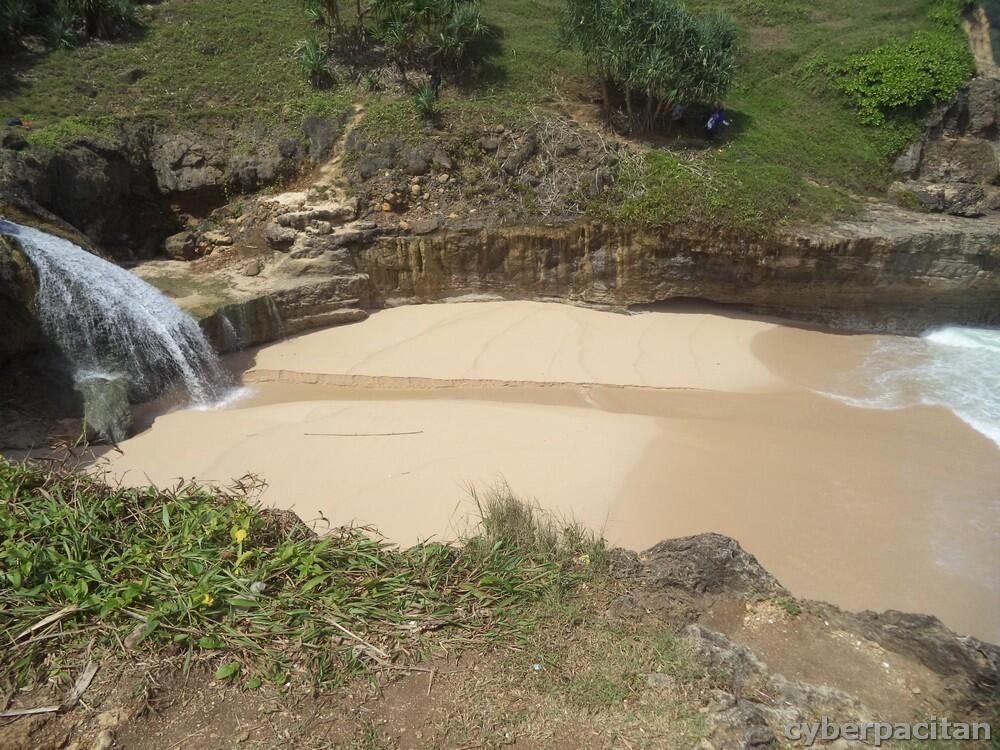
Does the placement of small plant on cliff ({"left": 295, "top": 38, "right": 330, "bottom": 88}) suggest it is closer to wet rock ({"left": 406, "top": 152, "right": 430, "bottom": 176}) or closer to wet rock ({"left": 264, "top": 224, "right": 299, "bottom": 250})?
wet rock ({"left": 406, "top": 152, "right": 430, "bottom": 176})

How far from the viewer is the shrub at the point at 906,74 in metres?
17.0

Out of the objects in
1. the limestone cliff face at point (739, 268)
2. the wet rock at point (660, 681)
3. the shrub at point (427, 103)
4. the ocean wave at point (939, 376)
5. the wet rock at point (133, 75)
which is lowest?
the ocean wave at point (939, 376)

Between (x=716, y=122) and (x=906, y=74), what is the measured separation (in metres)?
6.08

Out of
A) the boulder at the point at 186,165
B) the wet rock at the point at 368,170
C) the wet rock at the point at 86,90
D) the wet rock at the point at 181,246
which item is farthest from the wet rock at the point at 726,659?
the wet rock at the point at 86,90

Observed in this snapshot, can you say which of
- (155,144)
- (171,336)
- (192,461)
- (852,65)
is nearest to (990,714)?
(192,461)

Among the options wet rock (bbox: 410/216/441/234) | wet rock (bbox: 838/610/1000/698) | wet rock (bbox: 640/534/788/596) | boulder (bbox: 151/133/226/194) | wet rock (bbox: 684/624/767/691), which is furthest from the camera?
boulder (bbox: 151/133/226/194)

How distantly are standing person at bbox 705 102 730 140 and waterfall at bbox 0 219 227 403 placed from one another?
1371 centimetres

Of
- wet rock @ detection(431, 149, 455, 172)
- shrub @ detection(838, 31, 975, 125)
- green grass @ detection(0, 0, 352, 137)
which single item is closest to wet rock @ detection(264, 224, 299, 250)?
green grass @ detection(0, 0, 352, 137)

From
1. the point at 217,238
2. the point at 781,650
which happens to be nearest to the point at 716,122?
the point at 217,238

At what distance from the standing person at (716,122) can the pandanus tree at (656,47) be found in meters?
0.44

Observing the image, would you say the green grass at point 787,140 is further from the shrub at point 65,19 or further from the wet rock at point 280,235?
the shrub at point 65,19

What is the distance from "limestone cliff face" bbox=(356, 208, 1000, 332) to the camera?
13258mm

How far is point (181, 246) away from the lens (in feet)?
46.6

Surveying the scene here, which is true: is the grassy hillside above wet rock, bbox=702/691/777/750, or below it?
above
